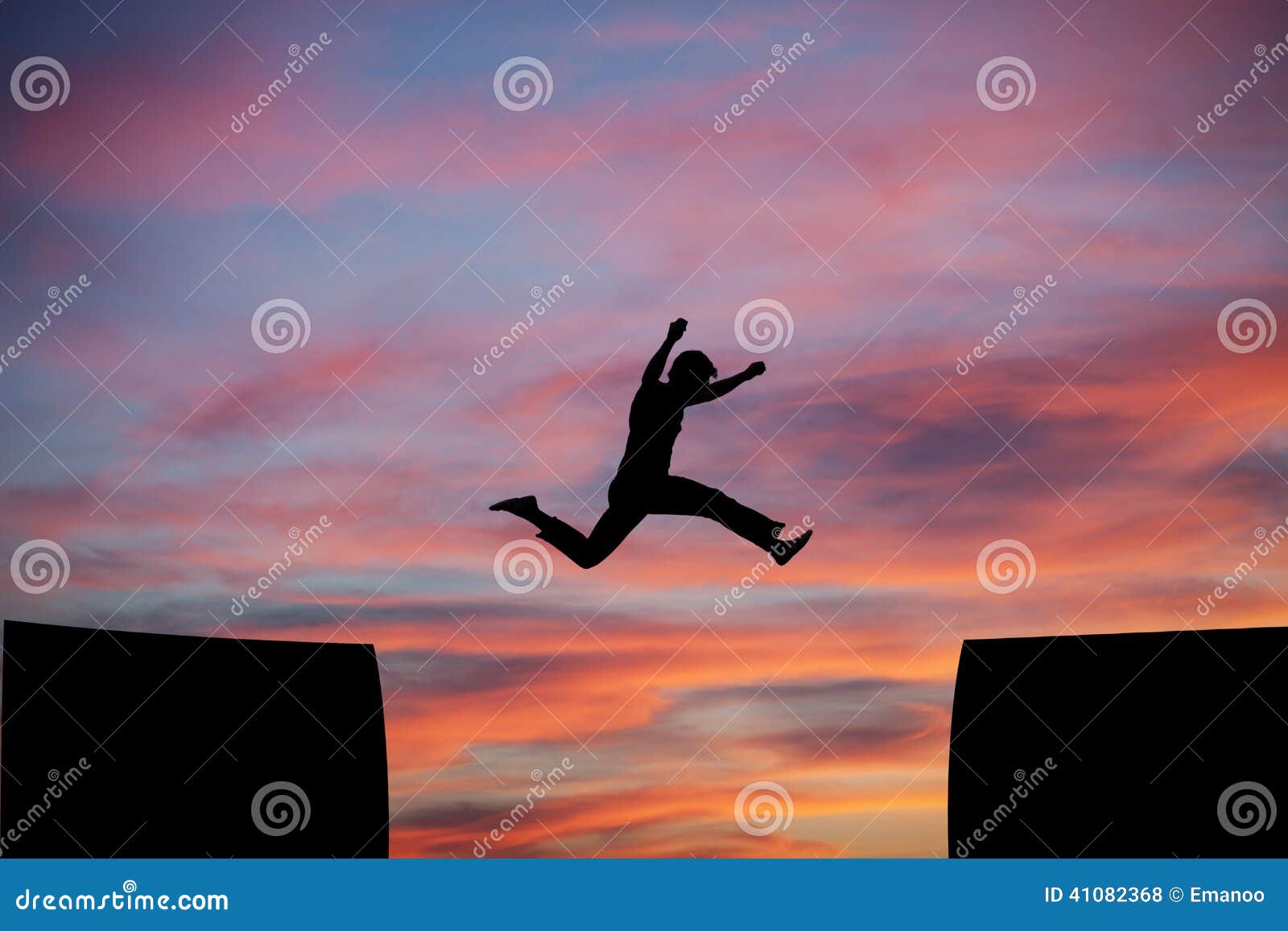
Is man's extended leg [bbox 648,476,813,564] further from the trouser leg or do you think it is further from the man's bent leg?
the man's bent leg

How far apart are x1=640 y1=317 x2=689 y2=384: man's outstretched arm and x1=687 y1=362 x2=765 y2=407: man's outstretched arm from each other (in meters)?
0.50

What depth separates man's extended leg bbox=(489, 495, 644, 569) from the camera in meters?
15.9

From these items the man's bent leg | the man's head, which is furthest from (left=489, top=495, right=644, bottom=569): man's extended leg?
the man's head

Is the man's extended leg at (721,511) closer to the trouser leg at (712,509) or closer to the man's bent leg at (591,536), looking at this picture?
the trouser leg at (712,509)

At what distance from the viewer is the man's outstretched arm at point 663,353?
14.0m

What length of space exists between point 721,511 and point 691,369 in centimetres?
170

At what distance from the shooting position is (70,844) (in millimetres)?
21281

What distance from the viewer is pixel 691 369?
49.5 feet

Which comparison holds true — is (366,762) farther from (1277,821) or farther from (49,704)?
(1277,821)

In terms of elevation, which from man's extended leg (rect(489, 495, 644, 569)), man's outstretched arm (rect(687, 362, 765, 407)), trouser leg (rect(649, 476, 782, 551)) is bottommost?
man's extended leg (rect(489, 495, 644, 569))

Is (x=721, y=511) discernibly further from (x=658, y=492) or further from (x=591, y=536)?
(x=591, y=536)

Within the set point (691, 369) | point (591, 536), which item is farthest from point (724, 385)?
point (591, 536)

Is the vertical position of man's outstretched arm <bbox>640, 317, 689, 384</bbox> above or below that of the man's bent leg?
above

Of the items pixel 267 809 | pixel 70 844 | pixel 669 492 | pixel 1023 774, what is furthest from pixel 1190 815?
pixel 70 844
